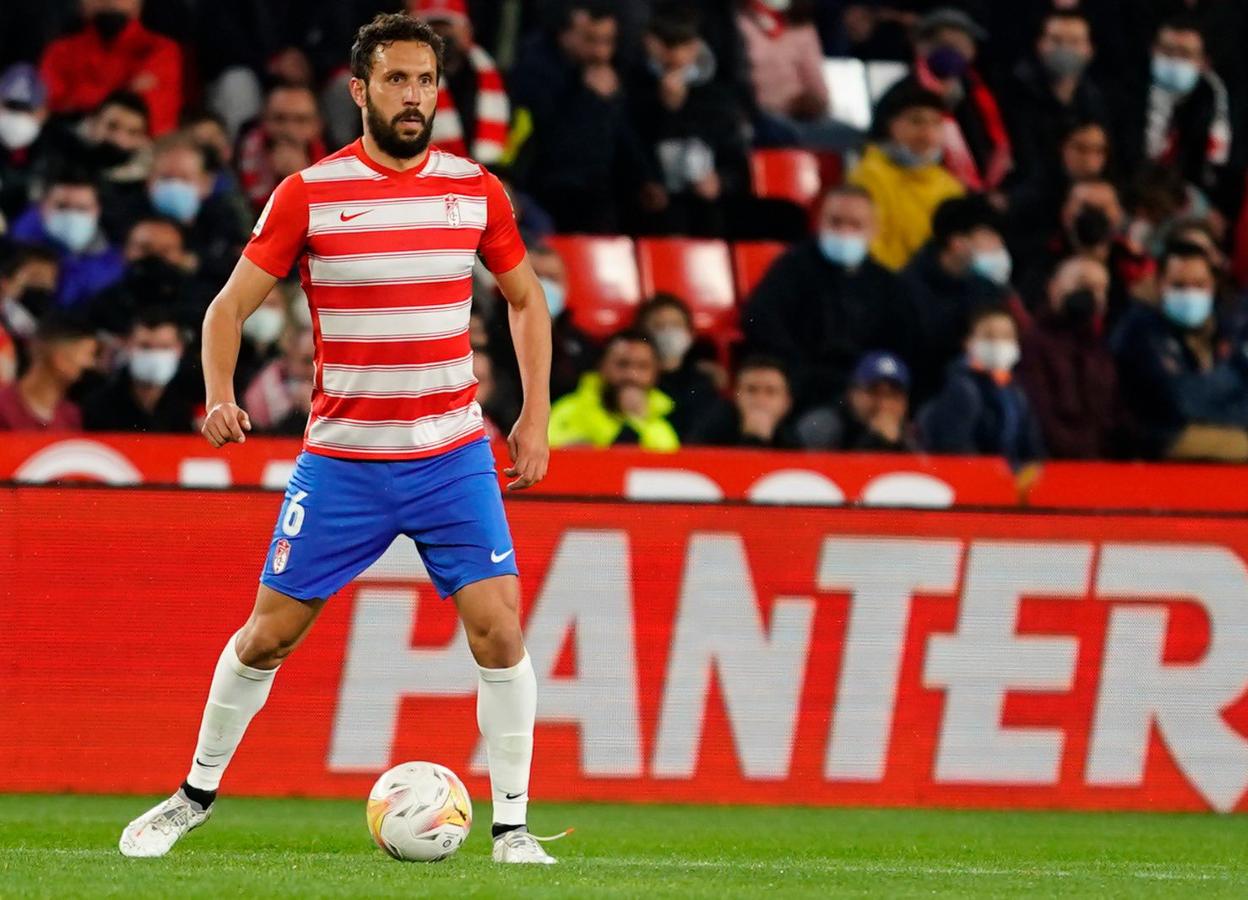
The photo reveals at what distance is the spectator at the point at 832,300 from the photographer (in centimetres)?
1291

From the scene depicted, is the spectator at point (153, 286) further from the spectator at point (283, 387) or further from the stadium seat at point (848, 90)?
the stadium seat at point (848, 90)

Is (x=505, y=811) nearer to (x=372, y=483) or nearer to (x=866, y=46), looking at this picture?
(x=372, y=483)

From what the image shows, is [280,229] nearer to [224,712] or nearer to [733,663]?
[224,712]

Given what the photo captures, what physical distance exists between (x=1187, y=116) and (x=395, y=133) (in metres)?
9.88

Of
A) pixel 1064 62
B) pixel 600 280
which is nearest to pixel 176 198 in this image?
pixel 600 280

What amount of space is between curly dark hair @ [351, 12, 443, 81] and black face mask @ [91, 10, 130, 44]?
22.7 ft

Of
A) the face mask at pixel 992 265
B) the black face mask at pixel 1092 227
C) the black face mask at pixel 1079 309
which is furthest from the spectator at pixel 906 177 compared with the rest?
the black face mask at pixel 1079 309

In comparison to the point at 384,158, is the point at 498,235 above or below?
below

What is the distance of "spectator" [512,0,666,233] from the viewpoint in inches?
539

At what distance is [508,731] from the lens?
6816 mm

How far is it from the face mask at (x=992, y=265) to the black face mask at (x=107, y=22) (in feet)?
15.2

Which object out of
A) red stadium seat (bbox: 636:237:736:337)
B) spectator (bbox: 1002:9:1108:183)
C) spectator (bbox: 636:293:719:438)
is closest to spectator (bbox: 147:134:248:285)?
spectator (bbox: 636:293:719:438)

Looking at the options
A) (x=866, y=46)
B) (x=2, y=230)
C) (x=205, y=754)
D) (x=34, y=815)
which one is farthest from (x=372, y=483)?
(x=866, y=46)

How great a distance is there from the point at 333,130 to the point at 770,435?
318cm
